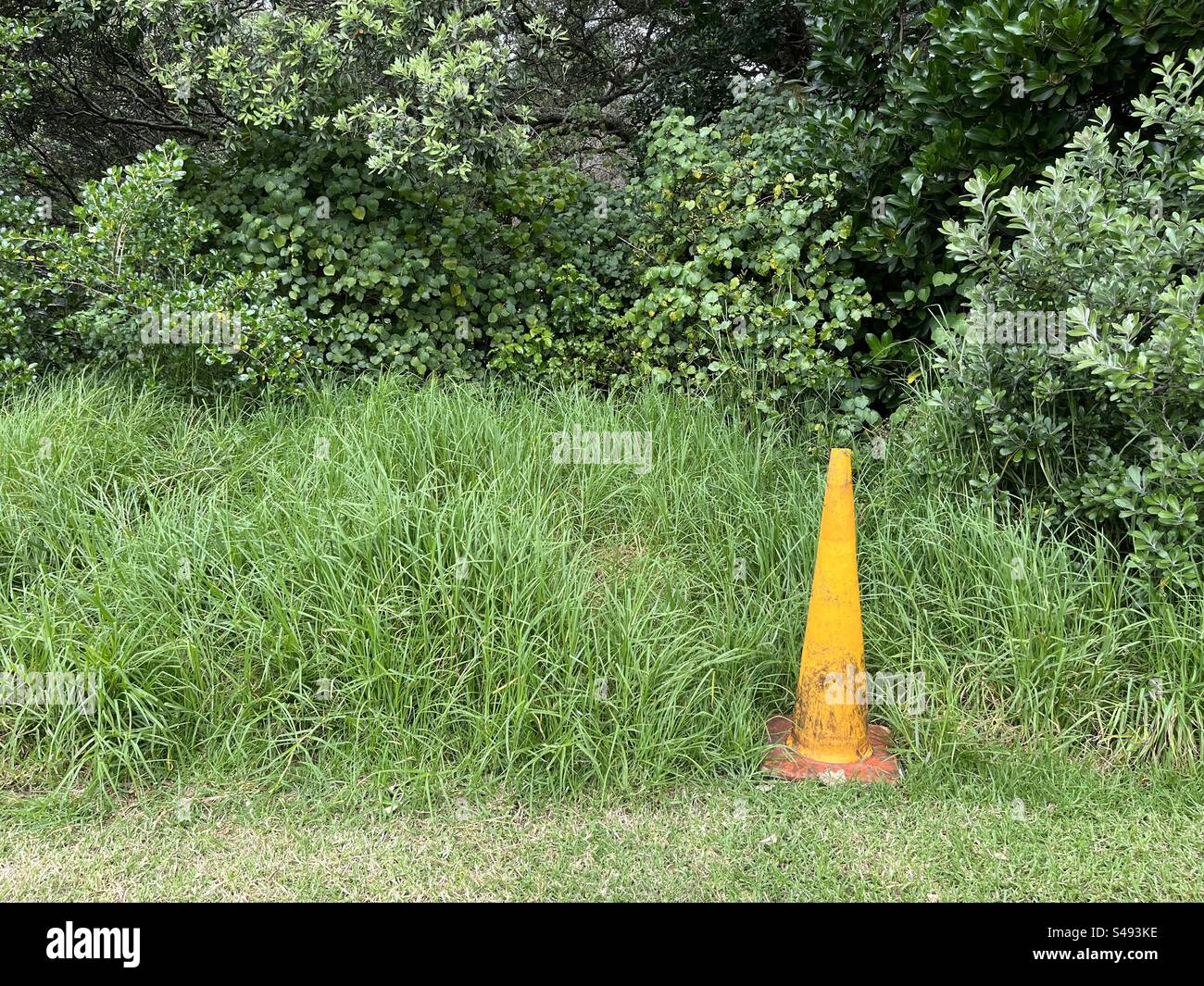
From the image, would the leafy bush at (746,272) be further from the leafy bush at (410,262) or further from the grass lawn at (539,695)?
the grass lawn at (539,695)

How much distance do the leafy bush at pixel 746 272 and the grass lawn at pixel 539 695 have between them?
3.89 ft

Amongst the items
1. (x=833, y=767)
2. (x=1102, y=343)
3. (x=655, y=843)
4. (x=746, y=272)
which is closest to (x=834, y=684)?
(x=833, y=767)

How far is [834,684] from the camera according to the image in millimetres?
3518

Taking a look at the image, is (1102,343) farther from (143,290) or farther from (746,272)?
(143,290)

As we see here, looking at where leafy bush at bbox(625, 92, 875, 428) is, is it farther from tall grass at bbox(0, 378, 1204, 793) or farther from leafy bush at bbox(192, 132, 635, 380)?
tall grass at bbox(0, 378, 1204, 793)

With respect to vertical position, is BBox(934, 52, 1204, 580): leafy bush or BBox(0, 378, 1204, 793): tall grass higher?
BBox(934, 52, 1204, 580): leafy bush

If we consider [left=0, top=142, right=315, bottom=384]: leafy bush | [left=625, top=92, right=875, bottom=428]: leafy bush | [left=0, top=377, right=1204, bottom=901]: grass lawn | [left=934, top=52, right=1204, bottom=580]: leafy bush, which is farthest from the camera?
[left=625, top=92, right=875, bottom=428]: leafy bush

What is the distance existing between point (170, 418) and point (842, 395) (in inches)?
154

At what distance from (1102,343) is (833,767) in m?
1.95

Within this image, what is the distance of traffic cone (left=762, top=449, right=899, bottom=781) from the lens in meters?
3.49

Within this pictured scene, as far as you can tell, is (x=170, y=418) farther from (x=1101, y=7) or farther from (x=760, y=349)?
(x=1101, y=7)

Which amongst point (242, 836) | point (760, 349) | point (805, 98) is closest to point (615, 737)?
point (242, 836)

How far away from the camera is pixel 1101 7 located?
4559mm

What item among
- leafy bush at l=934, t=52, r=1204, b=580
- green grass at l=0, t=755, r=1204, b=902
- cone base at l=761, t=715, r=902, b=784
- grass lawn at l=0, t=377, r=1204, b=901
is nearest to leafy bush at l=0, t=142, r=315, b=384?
grass lawn at l=0, t=377, r=1204, b=901
